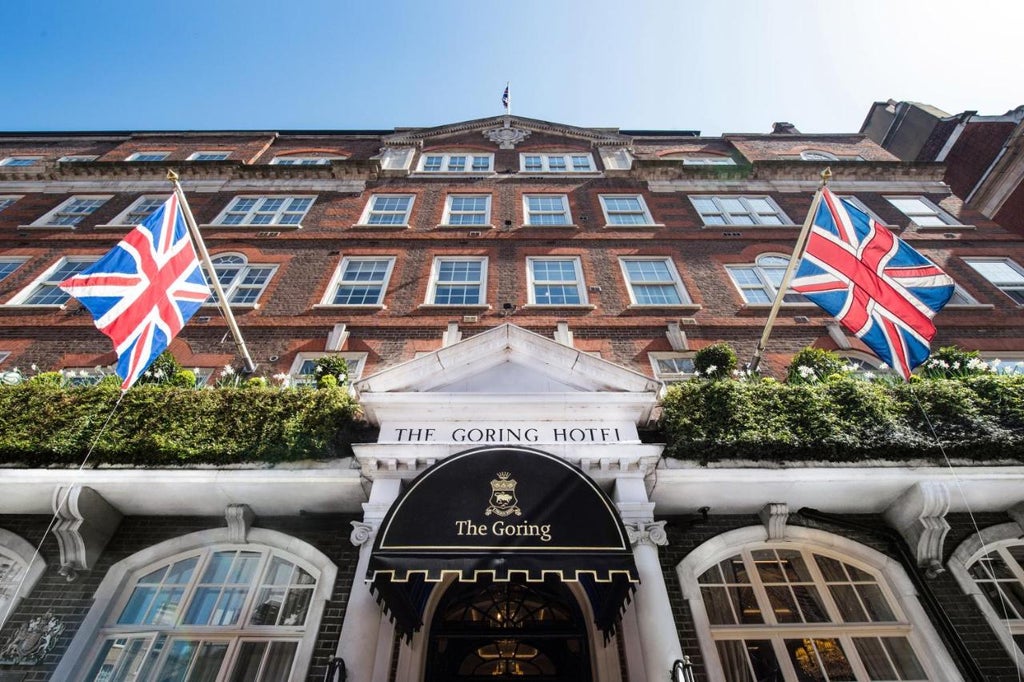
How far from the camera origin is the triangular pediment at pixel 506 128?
2245 cm

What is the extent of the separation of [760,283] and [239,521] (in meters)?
14.4

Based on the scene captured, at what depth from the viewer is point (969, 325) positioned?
43.6 feet

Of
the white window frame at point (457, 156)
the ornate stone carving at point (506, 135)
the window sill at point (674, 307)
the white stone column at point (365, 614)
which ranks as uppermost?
the ornate stone carving at point (506, 135)

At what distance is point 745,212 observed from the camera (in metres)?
18.1

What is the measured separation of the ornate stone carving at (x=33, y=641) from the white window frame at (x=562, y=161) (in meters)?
18.6

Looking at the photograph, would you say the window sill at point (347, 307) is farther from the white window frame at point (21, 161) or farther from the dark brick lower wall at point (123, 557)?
the white window frame at point (21, 161)

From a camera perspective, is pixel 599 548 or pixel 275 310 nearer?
pixel 599 548

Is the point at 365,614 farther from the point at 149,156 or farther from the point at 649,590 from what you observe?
the point at 149,156

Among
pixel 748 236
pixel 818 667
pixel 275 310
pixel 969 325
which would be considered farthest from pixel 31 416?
pixel 969 325

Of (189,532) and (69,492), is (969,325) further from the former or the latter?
(69,492)

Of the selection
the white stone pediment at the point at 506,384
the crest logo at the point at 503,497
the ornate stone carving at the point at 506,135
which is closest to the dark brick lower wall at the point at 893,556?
the white stone pediment at the point at 506,384

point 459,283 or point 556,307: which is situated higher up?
point 459,283

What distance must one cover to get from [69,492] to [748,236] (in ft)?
59.2

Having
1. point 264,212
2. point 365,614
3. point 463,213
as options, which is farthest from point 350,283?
point 365,614
